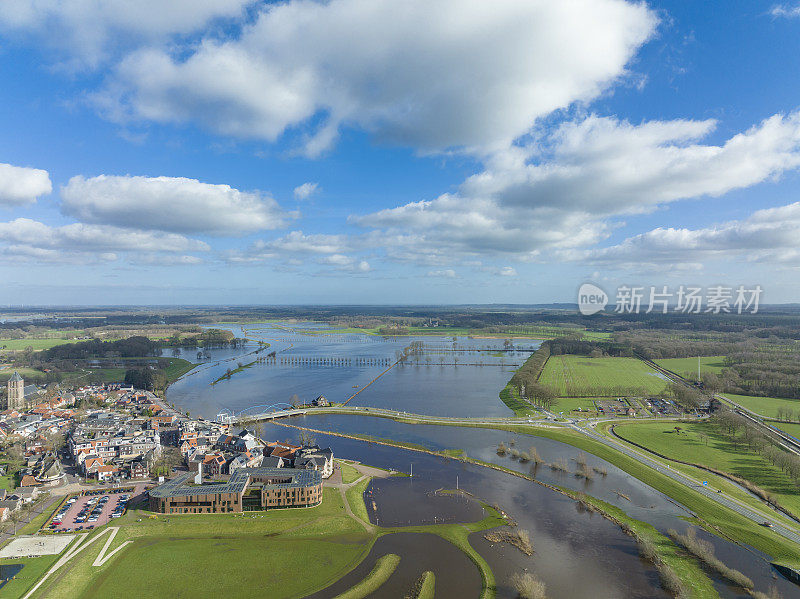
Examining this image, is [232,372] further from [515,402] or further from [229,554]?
[229,554]

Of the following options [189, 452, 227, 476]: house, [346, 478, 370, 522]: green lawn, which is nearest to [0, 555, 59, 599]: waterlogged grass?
[189, 452, 227, 476]: house

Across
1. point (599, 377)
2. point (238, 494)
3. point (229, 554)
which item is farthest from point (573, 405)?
point (229, 554)

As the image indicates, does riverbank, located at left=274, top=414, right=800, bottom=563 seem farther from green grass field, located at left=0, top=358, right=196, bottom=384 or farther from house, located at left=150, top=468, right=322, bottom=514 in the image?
green grass field, located at left=0, top=358, right=196, bottom=384

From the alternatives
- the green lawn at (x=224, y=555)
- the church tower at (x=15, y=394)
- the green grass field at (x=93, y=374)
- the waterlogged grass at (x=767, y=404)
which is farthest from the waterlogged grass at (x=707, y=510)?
the green grass field at (x=93, y=374)

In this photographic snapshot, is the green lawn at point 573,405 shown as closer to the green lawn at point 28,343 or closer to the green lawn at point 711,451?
the green lawn at point 711,451

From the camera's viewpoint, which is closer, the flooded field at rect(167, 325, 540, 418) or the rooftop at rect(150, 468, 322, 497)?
the rooftop at rect(150, 468, 322, 497)

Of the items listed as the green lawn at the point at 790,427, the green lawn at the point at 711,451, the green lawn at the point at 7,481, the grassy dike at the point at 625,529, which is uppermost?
the green lawn at the point at 790,427
